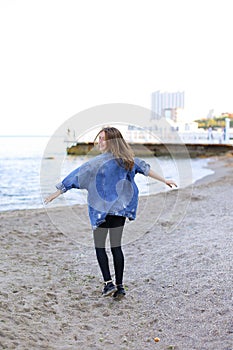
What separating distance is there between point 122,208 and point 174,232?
3.42 meters

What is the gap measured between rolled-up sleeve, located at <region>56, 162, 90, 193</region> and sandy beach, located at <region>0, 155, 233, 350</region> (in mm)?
1065

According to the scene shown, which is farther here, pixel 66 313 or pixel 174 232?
pixel 174 232

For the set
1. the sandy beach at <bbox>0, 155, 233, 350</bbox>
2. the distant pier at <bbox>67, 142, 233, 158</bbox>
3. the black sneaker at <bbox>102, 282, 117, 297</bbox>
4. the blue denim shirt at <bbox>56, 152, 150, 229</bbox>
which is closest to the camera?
the sandy beach at <bbox>0, 155, 233, 350</bbox>

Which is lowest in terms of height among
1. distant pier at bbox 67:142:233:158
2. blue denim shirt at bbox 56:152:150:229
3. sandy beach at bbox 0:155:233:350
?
distant pier at bbox 67:142:233:158

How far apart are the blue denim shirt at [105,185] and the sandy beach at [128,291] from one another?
84 centimetres

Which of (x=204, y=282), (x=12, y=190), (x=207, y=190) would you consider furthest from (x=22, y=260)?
(x=12, y=190)

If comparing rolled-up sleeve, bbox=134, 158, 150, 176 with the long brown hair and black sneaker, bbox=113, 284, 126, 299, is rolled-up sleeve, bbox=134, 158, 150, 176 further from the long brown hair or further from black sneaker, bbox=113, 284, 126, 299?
black sneaker, bbox=113, 284, 126, 299

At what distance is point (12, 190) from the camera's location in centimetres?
1576

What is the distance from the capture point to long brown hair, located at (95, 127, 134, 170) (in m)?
3.88

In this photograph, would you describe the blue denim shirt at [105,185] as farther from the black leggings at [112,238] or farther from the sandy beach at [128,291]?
the sandy beach at [128,291]

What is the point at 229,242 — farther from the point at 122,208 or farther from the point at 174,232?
the point at 122,208

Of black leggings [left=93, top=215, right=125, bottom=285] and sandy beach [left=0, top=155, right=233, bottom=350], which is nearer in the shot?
sandy beach [left=0, top=155, right=233, bottom=350]

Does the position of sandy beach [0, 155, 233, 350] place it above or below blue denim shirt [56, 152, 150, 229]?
below

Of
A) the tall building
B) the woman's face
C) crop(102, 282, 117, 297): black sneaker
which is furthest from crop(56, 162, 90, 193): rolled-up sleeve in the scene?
the tall building
